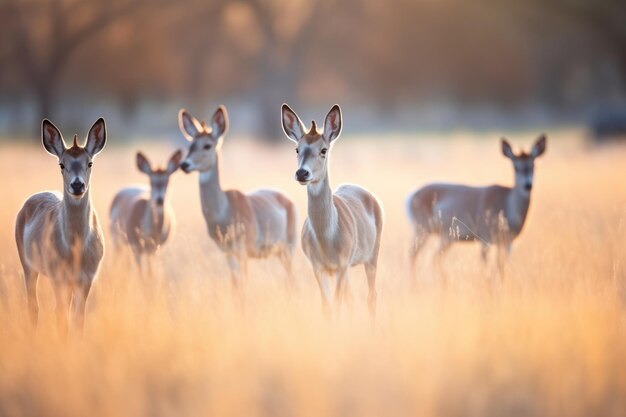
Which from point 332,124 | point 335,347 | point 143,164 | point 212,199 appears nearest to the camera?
point 335,347

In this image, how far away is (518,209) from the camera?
9117 mm

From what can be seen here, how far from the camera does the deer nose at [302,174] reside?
646 centimetres

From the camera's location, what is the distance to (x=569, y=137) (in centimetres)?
2667

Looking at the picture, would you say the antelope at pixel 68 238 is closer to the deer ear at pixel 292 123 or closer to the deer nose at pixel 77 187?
the deer nose at pixel 77 187

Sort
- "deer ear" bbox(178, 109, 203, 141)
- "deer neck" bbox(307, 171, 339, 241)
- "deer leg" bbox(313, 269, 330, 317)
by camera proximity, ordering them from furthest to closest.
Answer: "deer ear" bbox(178, 109, 203, 141), "deer neck" bbox(307, 171, 339, 241), "deer leg" bbox(313, 269, 330, 317)

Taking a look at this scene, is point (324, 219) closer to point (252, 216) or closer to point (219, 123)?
point (252, 216)

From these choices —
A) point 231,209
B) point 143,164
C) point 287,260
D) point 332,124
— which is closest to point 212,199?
point 231,209

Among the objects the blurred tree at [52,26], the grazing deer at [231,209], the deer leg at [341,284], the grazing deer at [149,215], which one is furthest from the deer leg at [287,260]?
the blurred tree at [52,26]

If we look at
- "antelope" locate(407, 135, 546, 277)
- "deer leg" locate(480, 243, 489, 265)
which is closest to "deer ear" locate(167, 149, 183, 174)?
"antelope" locate(407, 135, 546, 277)

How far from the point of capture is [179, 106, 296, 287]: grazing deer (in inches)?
352

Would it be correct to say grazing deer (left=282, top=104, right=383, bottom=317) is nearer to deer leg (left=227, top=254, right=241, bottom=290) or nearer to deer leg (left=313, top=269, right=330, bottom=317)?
deer leg (left=313, top=269, right=330, bottom=317)

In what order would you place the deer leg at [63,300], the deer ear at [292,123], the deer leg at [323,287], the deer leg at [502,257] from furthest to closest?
the deer leg at [502,257] < the deer ear at [292,123] < the deer leg at [323,287] < the deer leg at [63,300]

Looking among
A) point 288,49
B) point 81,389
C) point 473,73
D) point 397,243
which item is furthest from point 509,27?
point 81,389

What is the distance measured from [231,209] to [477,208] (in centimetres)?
258
